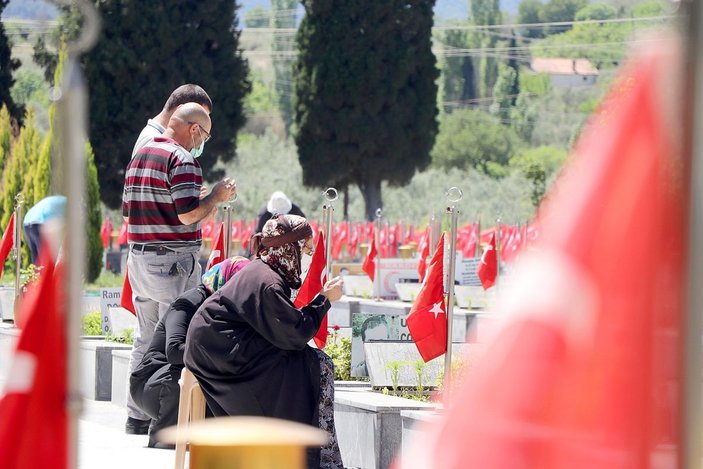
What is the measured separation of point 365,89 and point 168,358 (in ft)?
117

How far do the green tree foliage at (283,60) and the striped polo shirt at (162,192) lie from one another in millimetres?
86329

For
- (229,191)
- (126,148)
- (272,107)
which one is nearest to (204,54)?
(126,148)

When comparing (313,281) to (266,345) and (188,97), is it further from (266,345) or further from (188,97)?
(266,345)

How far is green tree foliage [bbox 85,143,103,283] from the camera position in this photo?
80.6 ft

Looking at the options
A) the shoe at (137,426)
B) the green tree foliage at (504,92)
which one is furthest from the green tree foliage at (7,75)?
the green tree foliage at (504,92)

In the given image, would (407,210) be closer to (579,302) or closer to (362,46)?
(362,46)

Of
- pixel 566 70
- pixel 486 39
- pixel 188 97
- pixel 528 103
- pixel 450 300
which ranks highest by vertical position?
pixel 486 39

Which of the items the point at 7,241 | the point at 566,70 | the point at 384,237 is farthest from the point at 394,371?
the point at 566,70

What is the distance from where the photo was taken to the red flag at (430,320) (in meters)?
7.74

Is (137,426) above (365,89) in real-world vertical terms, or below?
below

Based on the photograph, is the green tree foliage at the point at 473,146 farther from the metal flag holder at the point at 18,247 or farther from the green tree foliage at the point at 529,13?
the green tree foliage at the point at 529,13

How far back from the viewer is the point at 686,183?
2219 millimetres

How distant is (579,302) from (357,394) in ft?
17.8

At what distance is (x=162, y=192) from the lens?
764 centimetres
